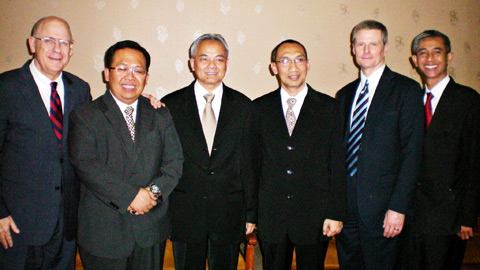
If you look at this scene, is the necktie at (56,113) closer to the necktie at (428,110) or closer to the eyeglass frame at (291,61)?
the eyeglass frame at (291,61)

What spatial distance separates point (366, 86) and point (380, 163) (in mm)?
532

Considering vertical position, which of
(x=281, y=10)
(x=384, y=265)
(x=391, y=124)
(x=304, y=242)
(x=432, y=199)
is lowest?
(x=384, y=265)

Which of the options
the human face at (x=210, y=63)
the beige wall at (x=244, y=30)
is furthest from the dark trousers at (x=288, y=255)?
the beige wall at (x=244, y=30)

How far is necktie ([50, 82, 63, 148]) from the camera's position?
5.96 ft

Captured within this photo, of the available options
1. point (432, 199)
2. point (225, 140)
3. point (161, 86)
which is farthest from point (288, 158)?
point (161, 86)

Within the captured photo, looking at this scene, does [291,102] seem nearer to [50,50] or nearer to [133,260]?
[133,260]

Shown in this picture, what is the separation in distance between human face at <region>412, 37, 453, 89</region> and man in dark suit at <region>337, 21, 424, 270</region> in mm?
396

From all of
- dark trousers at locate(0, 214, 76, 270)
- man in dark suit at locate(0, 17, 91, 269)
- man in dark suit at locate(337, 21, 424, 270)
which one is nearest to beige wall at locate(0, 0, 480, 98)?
man in dark suit at locate(0, 17, 91, 269)

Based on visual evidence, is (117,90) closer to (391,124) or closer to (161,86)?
(161,86)

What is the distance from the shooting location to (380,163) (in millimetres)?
1924

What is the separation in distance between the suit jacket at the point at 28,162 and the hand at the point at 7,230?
0.07 ft

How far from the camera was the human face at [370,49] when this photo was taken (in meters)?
2.07

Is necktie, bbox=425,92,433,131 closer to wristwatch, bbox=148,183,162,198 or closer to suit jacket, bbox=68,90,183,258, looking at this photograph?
suit jacket, bbox=68,90,183,258

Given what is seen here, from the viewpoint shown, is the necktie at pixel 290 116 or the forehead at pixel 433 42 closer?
the necktie at pixel 290 116
